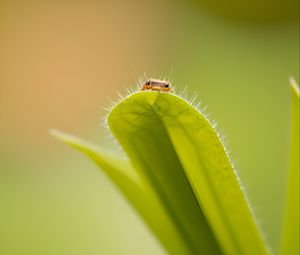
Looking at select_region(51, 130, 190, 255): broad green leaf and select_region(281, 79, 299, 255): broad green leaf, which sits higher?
select_region(281, 79, 299, 255): broad green leaf

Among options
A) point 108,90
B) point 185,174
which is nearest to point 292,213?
point 185,174

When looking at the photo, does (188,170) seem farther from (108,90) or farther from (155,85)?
(108,90)

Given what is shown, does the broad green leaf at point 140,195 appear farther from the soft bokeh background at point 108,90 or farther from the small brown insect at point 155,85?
the soft bokeh background at point 108,90

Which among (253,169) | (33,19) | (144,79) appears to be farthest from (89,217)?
(33,19)

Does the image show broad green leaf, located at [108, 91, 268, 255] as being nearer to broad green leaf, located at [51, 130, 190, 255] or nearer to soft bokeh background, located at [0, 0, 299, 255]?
broad green leaf, located at [51, 130, 190, 255]

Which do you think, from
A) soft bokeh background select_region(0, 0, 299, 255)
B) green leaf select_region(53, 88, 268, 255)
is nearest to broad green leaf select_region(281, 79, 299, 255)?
green leaf select_region(53, 88, 268, 255)

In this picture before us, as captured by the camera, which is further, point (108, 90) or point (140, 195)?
point (108, 90)
